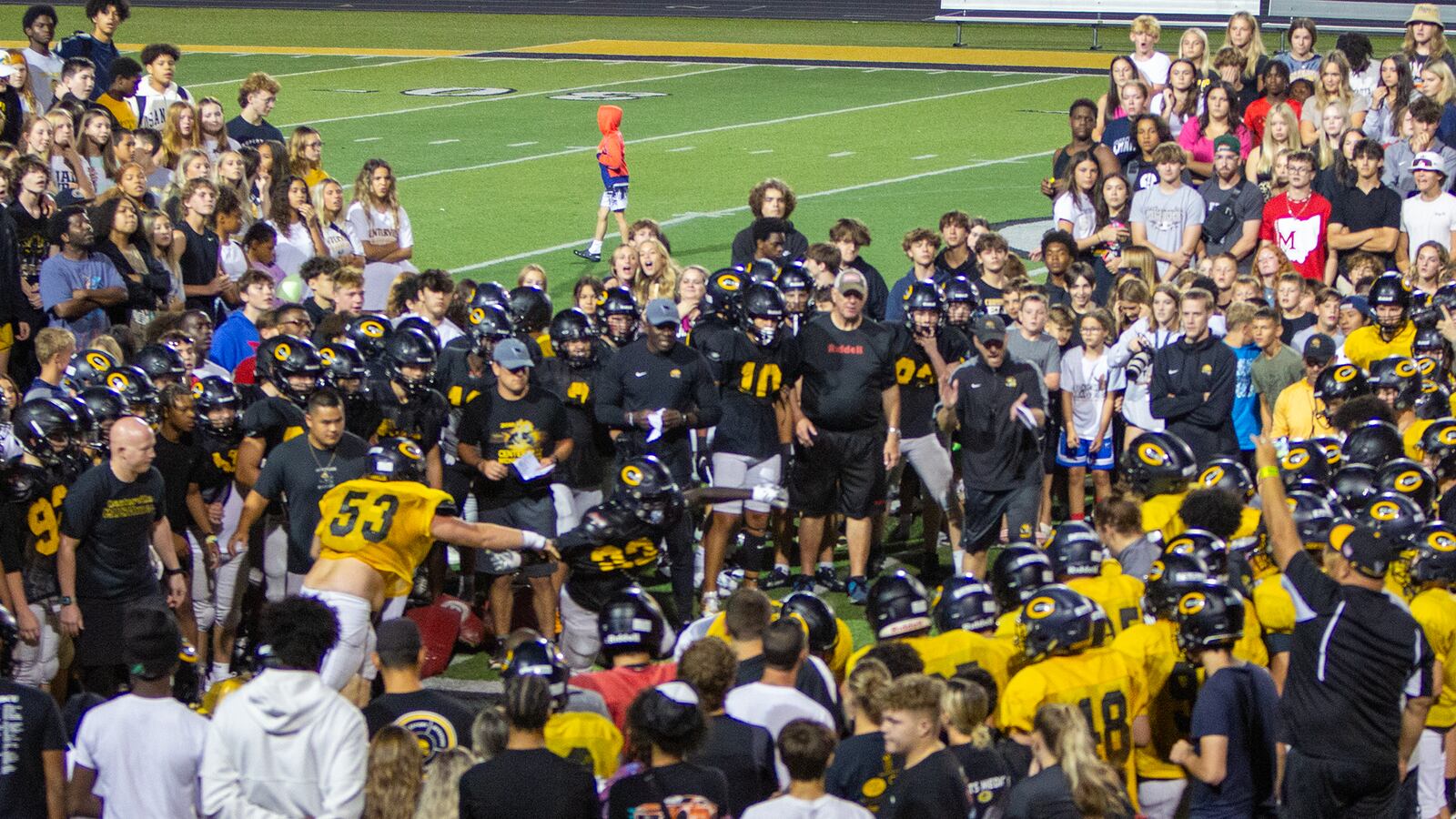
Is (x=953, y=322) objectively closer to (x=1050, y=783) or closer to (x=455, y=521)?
(x=455, y=521)

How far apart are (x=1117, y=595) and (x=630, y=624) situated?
6.46 ft

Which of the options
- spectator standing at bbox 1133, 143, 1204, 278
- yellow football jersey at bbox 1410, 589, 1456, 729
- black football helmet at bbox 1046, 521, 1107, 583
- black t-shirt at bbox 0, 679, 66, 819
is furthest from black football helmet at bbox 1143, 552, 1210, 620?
spectator standing at bbox 1133, 143, 1204, 278

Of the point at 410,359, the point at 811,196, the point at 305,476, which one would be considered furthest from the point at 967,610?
the point at 811,196

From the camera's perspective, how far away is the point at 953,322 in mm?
10867

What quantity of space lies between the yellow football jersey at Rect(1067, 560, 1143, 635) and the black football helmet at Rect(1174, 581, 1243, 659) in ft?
Answer: 2.26

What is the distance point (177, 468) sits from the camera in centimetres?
880

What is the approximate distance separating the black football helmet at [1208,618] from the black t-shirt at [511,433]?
379 cm

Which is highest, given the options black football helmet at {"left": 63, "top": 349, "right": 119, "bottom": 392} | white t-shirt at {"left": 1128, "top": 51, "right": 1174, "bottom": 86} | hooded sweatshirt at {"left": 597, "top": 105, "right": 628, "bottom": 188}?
white t-shirt at {"left": 1128, "top": 51, "right": 1174, "bottom": 86}

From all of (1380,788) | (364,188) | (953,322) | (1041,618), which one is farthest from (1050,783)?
(364,188)

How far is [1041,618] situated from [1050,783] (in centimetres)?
80

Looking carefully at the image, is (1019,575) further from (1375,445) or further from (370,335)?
(370,335)

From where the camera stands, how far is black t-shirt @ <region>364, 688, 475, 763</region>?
6.28 metres

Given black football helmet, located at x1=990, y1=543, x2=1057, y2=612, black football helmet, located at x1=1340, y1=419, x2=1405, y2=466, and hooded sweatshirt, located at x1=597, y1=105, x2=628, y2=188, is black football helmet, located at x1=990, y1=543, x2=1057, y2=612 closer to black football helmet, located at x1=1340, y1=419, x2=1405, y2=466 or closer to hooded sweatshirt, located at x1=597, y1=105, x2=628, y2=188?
black football helmet, located at x1=1340, y1=419, x2=1405, y2=466

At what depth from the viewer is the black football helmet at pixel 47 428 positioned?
7.95 m
